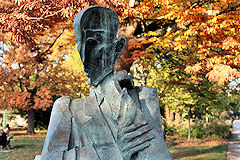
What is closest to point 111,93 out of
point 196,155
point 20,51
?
point 196,155

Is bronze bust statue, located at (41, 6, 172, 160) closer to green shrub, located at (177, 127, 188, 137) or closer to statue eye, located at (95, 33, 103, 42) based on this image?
statue eye, located at (95, 33, 103, 42)

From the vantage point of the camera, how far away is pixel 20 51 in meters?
13.5

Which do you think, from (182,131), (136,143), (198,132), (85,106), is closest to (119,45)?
(85,106)

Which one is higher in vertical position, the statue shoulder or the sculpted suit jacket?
the statue shoulder

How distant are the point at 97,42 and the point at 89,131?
2.52 ft

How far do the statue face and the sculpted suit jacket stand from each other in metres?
0.16

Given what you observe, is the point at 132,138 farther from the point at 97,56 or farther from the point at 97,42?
the point at 97,42

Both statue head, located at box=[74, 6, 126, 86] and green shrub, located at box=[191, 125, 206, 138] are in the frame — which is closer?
statue head, located at box=[74, 6, 126, 86]

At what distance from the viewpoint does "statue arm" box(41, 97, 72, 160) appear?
1854 mm

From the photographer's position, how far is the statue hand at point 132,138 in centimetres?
186

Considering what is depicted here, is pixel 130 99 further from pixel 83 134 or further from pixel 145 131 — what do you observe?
pixel 83 134

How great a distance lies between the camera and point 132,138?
6.17ft

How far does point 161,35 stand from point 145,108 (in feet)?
26.3

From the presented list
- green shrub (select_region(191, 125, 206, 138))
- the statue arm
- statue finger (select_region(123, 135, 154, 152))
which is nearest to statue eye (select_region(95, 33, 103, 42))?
the statue arm
